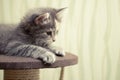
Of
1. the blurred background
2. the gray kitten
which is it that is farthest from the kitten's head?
the blurred background

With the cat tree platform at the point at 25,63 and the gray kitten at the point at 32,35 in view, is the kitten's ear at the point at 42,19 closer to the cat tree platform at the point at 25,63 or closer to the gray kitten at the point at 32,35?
the gray kitten at the point at 32,35

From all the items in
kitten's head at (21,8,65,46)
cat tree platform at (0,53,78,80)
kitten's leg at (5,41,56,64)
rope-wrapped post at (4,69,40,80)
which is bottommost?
rope-wrapped post at (4,69,40,80)

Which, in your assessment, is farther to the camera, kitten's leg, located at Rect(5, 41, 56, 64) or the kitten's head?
the kitten's head

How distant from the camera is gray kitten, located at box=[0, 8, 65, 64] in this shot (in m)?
1.33

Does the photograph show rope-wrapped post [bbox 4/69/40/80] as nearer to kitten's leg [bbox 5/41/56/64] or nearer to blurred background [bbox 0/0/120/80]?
kitten's leg [bbox 5/41/56/64]

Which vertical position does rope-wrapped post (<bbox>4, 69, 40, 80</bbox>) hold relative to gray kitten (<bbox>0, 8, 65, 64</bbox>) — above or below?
below

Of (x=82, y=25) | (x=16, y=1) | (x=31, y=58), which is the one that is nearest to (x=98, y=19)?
(x=82, y=25)

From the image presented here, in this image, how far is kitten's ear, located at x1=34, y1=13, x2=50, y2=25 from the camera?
1343 mm

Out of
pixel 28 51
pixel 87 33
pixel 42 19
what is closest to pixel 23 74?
pixel 28 51

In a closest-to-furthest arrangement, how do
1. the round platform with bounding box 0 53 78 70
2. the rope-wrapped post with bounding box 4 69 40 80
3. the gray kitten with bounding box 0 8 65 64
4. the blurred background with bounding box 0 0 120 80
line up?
the round platform with bounding box 0 53 78 70 < the gray kitten with bounding box 0 8 65 64 < the rope-wrapped post with bounding box 4 69 40 80 < the blurred background with bounding box 0 0 120 80

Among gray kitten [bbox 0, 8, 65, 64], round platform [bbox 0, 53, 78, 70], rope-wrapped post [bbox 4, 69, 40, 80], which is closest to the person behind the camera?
round platform [bbox 0, 53, 78, 70]

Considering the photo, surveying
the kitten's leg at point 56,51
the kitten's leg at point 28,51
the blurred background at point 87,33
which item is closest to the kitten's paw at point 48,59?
the kitten's leg at point 28,51

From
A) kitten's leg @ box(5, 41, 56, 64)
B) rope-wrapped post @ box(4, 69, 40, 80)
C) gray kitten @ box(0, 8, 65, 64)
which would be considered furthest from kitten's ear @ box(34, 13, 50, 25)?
rope-wrapped post @ box(4, 69, 40, 80)

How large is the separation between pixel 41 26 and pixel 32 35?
0.22 feet
